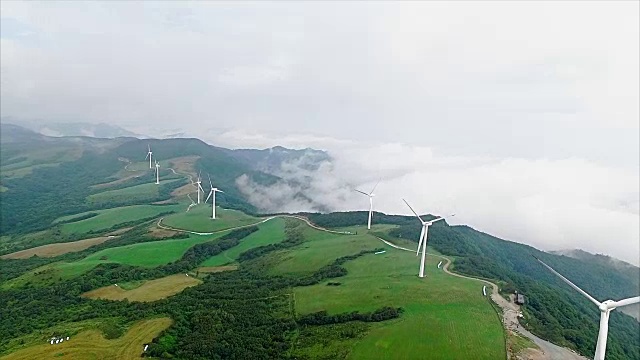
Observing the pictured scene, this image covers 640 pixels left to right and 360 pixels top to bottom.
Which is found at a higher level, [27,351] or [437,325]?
[437,325]

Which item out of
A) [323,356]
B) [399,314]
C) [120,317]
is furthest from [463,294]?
[120,317]

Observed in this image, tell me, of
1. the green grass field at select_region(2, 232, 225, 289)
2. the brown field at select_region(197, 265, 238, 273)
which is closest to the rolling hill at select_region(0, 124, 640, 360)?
the green grass field at select_region(2, 232, 225, 289)

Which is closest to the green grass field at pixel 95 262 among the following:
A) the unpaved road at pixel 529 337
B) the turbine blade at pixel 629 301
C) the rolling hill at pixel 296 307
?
the rolling hill at pixel 296 307

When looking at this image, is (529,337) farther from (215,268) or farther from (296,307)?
(215,268)

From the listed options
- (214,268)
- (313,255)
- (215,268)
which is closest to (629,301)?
(313,255)

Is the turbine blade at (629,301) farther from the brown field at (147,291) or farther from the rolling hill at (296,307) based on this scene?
the brown field at (147,291)

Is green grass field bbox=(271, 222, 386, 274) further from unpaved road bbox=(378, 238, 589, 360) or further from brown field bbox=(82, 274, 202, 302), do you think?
unpaved road bbox=(378, 238, 589, 360)

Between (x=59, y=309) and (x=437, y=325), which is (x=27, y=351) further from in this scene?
(x=437, y=325)
